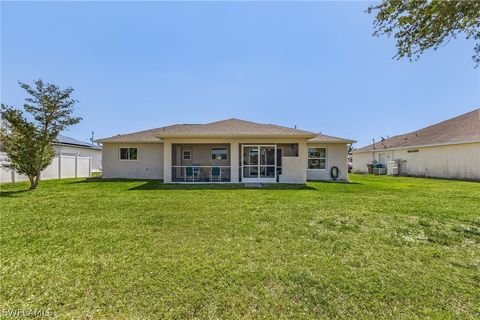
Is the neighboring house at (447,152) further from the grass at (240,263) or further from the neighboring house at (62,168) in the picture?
the neighboring house at (62,168)

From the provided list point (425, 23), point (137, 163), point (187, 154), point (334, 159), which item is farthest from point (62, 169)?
point (425, 23)

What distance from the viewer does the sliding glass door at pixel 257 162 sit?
49.7 ft

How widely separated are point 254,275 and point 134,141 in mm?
15736

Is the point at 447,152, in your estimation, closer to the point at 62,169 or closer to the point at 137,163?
the point at 137,163

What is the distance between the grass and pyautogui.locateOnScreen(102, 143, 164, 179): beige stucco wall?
10235 millimetres

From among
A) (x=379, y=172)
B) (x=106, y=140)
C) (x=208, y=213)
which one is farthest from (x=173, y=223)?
(x=379, y=172)

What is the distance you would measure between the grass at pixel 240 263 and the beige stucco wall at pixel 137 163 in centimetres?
1023

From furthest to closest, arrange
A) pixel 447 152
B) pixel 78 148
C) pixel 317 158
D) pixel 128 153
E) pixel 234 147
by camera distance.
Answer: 1. pixel 78 148
2. pixel 447 152
3. pixel 317 158
4. pixel 128 153
5. pixel 234 147

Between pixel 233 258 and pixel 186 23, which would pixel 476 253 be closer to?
pixel 233 258

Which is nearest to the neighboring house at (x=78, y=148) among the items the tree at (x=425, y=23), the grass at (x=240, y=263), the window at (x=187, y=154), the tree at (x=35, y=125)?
the tree at (x=35, y=125)

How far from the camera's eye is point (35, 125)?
1212 centimetres

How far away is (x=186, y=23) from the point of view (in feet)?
39.1

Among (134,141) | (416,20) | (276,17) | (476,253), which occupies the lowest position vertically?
(476,253)

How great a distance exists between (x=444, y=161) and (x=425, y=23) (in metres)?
18.4
